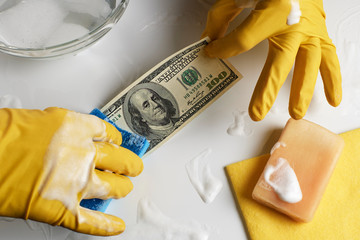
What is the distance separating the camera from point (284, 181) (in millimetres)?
737

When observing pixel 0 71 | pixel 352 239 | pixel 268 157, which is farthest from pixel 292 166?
pixel 0 71

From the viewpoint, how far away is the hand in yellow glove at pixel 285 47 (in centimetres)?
73

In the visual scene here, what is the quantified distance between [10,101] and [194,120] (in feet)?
1.23

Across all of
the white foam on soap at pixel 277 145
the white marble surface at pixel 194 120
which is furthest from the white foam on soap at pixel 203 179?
the white foam on soap at pixel 277 145

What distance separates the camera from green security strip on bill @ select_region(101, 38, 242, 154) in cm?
79

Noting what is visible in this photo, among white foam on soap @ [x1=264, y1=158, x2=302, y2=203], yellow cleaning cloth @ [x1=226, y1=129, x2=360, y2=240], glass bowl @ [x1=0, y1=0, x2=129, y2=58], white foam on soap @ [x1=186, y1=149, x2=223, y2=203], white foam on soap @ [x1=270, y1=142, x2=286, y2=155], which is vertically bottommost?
yellow cleaning cloth @ [x1=226, y1=129, x2=360, y2=240]

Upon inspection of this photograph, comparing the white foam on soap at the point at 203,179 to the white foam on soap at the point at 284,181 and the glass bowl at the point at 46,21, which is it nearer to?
the white foam on soap at the point at 284,181

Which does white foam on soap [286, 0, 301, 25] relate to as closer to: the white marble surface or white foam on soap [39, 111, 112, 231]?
the white marble surface

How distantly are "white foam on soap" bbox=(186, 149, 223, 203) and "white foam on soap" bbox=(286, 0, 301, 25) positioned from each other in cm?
30

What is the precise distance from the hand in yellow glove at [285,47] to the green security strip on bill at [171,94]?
5cm

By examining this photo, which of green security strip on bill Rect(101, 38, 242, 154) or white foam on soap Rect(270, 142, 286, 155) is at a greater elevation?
green security strip on bill Rect(101, 38, 242, 154)

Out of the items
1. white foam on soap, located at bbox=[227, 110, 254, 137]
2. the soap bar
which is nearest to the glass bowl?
white foam on soap, located at bbox=[227, 110, 254, 137]

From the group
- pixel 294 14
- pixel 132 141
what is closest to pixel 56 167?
pixel 132 141

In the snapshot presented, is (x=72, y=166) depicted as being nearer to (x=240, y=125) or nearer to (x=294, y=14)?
(x=240, y=125)
